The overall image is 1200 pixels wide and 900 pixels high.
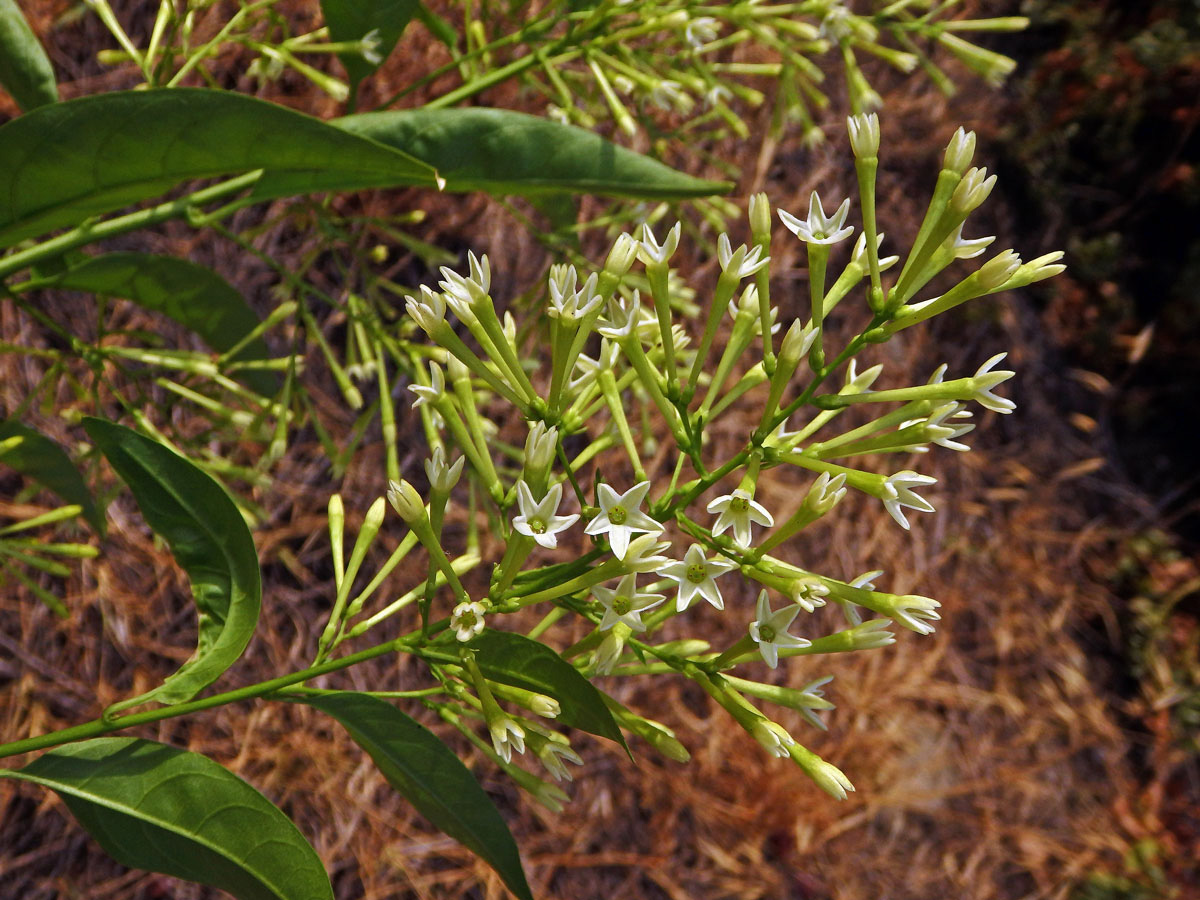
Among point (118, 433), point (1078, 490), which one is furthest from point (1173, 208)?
point (118, 433)

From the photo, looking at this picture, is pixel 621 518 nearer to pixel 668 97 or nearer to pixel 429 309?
pixel 429 309

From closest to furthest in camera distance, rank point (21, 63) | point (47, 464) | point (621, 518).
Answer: point (621, 518), point (21, 63), point (47, 464)

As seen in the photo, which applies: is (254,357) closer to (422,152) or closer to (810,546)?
(422,152)

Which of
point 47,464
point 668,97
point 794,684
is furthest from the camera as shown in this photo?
point 794,684

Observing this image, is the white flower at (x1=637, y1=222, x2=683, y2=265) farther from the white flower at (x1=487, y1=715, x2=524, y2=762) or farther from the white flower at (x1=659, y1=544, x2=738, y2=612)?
the white flower at (x1=487, y1=715, x2=524, y2=762)

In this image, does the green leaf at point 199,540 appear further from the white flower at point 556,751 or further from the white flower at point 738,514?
the white flower at point 738,514

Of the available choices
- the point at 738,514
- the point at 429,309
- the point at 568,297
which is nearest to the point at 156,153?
the point at 429,309

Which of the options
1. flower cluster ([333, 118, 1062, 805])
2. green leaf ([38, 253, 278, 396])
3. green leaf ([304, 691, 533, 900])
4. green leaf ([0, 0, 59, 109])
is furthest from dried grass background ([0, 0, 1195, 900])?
flower cluster ([333, 118, 1062, 805])
